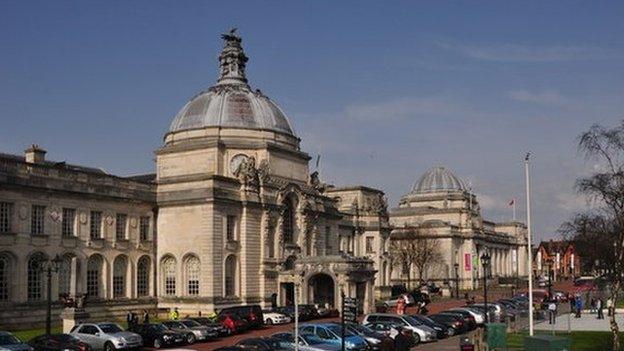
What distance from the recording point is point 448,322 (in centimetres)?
5678

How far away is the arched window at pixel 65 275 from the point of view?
63.2 meters

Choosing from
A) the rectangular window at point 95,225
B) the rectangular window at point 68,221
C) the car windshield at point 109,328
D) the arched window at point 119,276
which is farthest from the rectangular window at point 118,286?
the car windshield at point 109,328

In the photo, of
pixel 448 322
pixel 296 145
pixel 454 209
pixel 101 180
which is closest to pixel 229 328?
pixel 448 322

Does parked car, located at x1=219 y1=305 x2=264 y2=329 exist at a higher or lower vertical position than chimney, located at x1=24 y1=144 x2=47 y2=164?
lower

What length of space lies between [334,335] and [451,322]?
50.3 feet

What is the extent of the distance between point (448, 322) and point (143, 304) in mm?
27738

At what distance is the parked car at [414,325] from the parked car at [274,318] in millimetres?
10701

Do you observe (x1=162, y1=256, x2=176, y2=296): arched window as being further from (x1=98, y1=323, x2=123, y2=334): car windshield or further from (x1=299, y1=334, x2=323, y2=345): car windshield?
(x1=299, y1=334, x2=323, y2=345): car windshield

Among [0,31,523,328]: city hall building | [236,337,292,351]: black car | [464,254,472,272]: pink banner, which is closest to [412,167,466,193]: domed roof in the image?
[464,254,472,272]: pink banner

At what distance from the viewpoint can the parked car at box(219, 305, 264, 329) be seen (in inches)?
2276

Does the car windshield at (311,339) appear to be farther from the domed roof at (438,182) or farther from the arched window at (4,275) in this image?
the domed roof at (438,182)

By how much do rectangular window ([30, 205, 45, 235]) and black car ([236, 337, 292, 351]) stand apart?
27.8m

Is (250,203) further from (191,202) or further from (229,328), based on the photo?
(229,328)

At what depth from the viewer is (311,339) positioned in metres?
41.7
